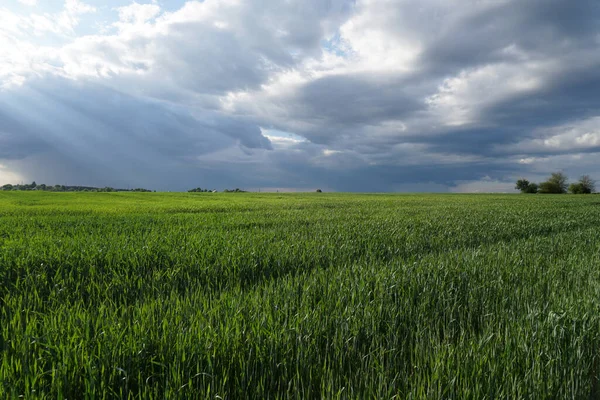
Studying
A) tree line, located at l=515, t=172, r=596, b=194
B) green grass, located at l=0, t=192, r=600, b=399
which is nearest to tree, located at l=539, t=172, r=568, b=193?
tree line, located at l=515, t=172, r=596, b=194

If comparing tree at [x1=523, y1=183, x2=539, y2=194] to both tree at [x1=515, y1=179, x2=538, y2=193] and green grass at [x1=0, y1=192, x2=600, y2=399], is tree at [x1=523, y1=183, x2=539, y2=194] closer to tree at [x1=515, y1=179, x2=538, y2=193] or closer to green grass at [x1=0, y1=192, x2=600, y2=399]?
tree at [x1=515, y1=179, x2=538, y2=193]

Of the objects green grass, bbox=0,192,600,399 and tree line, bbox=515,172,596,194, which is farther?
tree line, bbox=515,172,596,194

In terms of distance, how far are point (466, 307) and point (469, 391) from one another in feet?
7.66

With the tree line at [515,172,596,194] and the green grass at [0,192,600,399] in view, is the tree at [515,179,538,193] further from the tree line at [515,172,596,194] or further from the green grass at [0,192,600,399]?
the green grass at [0,192,600,399]

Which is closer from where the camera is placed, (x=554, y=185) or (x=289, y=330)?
(x=289, y=330)

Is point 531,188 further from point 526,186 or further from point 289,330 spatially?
point 289,330

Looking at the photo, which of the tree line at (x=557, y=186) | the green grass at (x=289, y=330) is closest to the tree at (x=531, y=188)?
the tree line at (x=557, y=186)

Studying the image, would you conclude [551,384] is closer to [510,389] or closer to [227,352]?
[510,389]

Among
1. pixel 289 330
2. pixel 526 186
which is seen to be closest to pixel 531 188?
Answer: pixel 526 186

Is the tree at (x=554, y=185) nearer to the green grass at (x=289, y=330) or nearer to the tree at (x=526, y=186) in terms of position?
the tree at (x=526, y=186)

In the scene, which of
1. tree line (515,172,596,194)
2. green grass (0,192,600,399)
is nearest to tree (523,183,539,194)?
tree line (515,172,596,194)

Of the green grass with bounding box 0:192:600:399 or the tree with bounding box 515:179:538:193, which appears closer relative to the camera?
the green grass with bounding box 0:192:600:399

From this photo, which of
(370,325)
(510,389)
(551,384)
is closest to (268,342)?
(370,325)

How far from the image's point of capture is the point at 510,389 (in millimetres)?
2783
